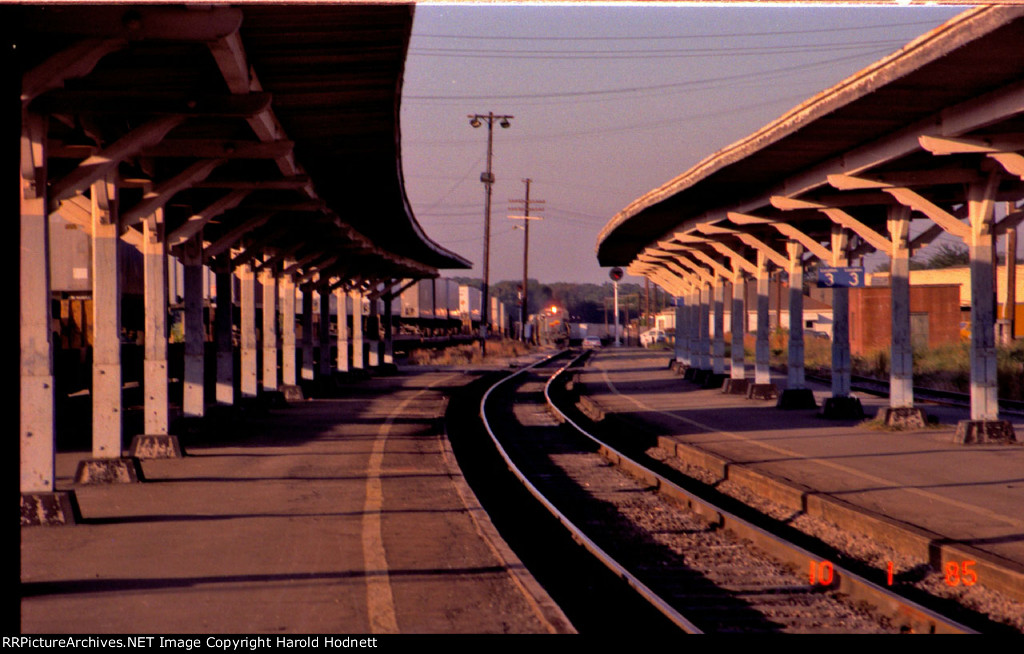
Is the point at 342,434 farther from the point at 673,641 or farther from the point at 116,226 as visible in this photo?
the point at 673,641

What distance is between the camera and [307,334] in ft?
97.1

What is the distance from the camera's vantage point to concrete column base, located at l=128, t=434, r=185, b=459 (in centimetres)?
1431

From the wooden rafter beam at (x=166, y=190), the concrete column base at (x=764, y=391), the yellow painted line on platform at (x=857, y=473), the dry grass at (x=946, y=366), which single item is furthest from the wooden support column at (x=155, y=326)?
the dry grass at (x=946, y=366)

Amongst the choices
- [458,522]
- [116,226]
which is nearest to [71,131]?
[116,226]

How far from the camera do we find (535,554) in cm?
955

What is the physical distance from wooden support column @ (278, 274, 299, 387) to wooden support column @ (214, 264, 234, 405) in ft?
18.9

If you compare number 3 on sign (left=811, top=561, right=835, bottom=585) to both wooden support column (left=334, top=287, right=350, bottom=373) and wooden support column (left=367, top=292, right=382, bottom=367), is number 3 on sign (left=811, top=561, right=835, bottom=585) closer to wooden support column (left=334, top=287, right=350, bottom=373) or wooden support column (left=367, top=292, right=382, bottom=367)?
wooden support column (left=334, top=287, right=350, bottom=373)

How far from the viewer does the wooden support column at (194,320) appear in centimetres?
1598

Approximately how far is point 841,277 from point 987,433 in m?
3.90

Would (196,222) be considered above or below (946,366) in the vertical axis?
above

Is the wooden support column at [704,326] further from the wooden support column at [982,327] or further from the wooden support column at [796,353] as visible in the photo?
the wooden support column at [982,327]

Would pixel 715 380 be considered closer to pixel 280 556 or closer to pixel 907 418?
pixel 907 418

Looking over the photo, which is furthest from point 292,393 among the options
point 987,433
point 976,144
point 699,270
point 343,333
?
point 976,144

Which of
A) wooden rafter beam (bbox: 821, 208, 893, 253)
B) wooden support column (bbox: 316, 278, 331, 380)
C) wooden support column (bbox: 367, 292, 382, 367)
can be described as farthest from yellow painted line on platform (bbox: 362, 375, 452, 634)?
wooden support column (bbox: 367, 292, 382, 367)
